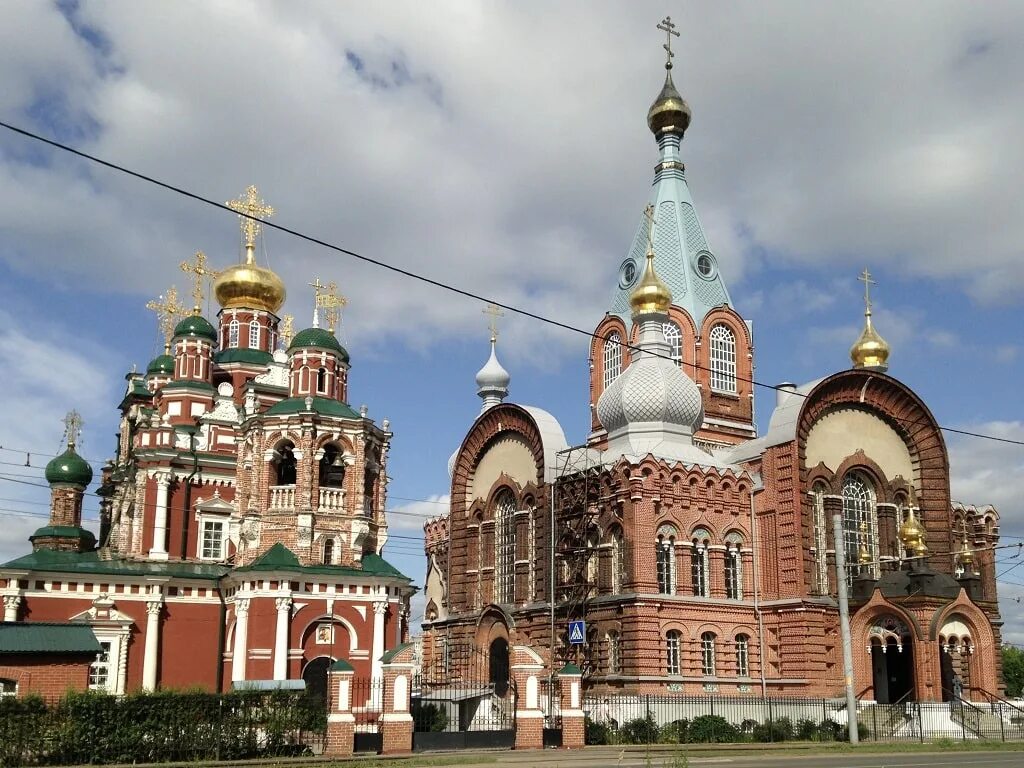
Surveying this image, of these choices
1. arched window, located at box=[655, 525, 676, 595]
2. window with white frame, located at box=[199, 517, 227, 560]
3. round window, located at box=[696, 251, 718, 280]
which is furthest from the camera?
round window, located at box=[696, 251, 718, 280]

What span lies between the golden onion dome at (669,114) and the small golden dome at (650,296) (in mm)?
9969

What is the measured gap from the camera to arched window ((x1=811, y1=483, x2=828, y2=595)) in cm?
3209

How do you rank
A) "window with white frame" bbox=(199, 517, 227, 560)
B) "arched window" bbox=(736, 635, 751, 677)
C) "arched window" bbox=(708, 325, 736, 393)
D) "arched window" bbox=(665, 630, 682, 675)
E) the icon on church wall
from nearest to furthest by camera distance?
"arched window" bbox=(665, 630, 682, 675)
"arched window" bbox=(736, 635, 751, 677)
the icon on church wall
"window with white frame" bbox=(199, 517, 227, 560)
"arched window" bbox=(708, 325, 736, 393)

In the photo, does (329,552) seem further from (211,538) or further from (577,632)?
(577,632)

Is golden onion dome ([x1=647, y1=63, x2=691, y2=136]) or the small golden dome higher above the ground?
golden onion dome ([x1=647, y1=63, x2=691, y2=136])

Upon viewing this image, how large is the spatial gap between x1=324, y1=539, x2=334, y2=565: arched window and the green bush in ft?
38.9

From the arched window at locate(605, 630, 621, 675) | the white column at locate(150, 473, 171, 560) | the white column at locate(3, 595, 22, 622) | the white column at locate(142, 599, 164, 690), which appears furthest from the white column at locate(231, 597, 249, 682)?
the arched window at locate(605, 630, 621, 675)

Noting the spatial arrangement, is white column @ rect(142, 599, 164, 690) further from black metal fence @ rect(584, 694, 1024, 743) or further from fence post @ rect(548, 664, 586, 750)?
fence post @ rect(548, 664, 586, 750)

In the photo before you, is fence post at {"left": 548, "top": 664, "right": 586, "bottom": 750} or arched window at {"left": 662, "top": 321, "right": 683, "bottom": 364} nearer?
fence post at {"left": 548, "top": 664, "right": 586, "bottom": 750}

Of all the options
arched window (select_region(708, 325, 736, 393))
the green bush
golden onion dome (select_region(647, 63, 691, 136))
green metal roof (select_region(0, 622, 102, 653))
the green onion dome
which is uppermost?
golden onion dome (select_region(647, 63, 691, 136))

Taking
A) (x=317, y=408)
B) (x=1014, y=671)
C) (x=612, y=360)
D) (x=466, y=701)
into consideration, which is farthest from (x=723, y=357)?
(x=1014, y=671)

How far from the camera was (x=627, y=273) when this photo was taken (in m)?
43.2

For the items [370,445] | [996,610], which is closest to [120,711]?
[370,445]

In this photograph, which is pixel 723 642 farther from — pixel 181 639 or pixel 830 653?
pixel 181 639
